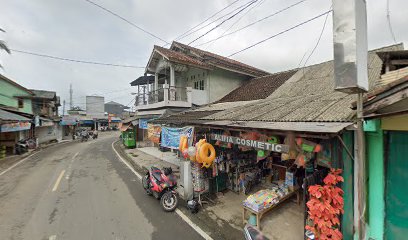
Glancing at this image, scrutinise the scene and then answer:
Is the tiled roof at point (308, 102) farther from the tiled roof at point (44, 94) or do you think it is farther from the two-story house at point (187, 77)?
the tiled roof at point (44, 94)

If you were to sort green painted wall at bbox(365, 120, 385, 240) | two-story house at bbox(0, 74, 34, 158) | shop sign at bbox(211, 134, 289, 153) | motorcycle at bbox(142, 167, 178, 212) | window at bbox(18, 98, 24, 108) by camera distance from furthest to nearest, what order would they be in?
window at bbox(18, 98, 24, 108)
two-story house at bbox(0, 74, 34, 158)
motorcycle at bbox(142, 167, 178, 212)
shop sign at bbox(211, 134, 289, 153)
green painted wall at bbox(365, 120, 385, 240)

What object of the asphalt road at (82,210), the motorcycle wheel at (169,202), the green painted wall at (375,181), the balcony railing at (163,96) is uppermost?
the balcony railing at (163,96)

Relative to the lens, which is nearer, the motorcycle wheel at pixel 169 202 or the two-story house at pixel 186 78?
the motorcycle wheel at pixel 169 202

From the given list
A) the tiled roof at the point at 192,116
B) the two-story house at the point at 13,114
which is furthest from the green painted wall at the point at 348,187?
the two-story house at the point at 13,114

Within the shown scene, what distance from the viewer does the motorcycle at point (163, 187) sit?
6961 millimetres

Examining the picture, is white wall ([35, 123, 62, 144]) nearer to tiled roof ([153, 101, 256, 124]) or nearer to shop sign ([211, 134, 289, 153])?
tiled roof ([153, 101, 256, 124])

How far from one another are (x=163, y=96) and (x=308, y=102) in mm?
10782

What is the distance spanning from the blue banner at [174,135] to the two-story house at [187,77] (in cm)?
463

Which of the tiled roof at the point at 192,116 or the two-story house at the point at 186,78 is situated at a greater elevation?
the two-story house at the point at 186,78

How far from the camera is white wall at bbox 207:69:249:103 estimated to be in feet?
51.3

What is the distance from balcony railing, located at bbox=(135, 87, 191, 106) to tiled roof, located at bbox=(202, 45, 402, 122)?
6273mm

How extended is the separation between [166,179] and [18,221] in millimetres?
Answer: 4653

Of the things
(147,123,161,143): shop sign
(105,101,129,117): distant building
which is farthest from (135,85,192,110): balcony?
(105,101,129,117): distant building

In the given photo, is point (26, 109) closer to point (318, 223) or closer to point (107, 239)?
point (107, 239)
